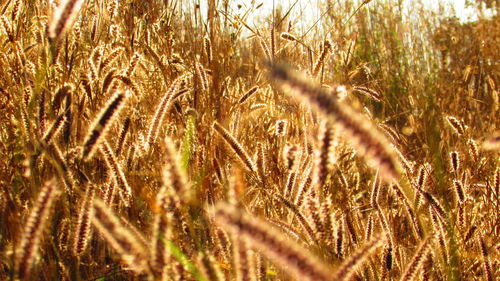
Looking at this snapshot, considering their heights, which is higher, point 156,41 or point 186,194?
point 156,41

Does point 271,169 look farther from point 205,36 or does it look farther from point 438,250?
point 438,250

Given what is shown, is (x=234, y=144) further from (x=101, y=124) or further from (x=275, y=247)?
(x=275, y=247)

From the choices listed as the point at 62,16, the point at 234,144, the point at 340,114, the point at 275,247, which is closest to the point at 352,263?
the point at 275,247

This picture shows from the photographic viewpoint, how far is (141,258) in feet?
2.94

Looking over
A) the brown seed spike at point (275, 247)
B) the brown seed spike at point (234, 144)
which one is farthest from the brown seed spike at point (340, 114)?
the brown seed spike at point (234, 144)

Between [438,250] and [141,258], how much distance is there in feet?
3.19

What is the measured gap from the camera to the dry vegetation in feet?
2.68

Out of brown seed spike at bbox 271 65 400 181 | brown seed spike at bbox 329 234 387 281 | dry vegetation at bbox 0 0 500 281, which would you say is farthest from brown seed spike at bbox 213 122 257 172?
brown seed spike at bbox 271 65 400 181

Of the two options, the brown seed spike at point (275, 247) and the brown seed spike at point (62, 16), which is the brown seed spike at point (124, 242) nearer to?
the brown seed spike at point (275, 247)

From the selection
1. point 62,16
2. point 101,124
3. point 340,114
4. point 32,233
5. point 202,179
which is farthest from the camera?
point 202,179

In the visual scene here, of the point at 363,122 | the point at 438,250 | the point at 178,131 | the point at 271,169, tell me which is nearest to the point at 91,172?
the point at 178,131

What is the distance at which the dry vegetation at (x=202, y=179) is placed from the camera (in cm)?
82

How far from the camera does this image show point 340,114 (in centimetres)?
66

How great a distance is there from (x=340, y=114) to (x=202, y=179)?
1.21 metres
